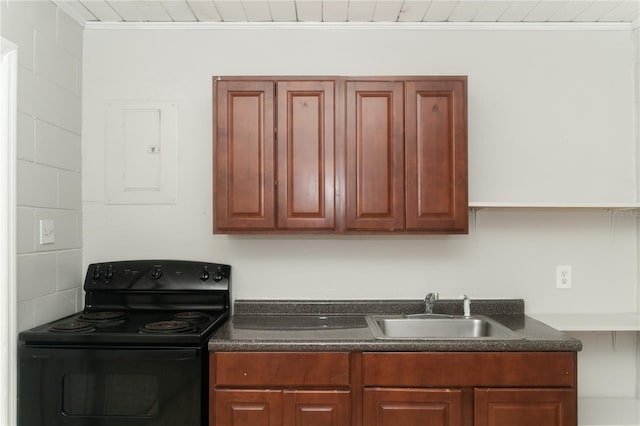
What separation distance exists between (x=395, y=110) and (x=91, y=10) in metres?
1.67

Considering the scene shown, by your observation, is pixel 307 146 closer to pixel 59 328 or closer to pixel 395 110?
pixel 395 110

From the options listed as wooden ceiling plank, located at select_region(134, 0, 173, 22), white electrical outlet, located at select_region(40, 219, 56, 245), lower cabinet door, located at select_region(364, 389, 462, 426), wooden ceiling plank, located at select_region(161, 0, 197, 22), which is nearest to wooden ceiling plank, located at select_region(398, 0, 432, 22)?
wooden ceiling plank, located at select_region(161, 0, 197, 22)

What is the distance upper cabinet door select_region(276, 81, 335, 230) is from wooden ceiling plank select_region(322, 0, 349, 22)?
440 mm

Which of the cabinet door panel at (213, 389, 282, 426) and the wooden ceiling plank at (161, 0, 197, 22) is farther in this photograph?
the wooden ceiling plank at (161, 0, 197, 22)

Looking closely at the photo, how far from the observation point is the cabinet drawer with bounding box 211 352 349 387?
1.83 m

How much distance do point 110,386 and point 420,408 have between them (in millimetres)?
1278

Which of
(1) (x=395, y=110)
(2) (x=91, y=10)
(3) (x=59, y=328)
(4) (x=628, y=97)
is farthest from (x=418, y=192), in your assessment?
(2) (x=91, y=10)

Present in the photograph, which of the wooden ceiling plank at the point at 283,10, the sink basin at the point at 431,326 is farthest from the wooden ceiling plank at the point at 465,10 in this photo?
the sink basin at the point at 431,326

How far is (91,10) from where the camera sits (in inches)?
90.7

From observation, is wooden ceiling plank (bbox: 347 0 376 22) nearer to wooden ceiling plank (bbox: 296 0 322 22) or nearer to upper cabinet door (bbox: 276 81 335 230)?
wooden ceiling plank (bbox: 296 0 322 22)

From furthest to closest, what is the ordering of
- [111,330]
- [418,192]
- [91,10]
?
[91,10]
[418,192]
[111,330]

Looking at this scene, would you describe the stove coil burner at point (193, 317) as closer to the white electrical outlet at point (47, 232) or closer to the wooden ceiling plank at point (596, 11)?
the white electrical outlet at point (47, 232)

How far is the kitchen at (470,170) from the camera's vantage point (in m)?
2.41

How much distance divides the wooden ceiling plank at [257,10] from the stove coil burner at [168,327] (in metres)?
1.60
